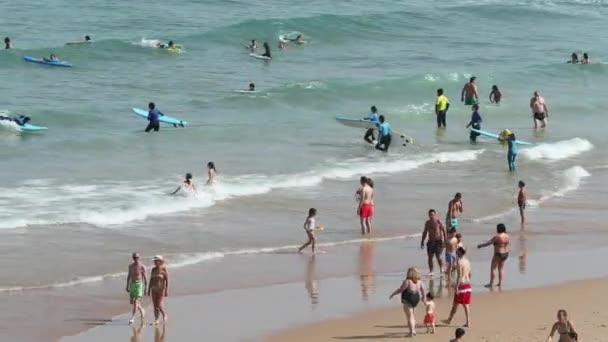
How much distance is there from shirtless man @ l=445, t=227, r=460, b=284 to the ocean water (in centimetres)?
245

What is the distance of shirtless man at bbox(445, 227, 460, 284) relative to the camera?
17859 mm

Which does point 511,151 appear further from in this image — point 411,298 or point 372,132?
point 411,298

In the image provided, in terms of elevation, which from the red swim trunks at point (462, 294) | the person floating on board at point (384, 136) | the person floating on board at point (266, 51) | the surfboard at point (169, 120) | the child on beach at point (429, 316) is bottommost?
the child on beach at point (429, 316)

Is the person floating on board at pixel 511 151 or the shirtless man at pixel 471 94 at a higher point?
the shirtless man at pixel 471 94

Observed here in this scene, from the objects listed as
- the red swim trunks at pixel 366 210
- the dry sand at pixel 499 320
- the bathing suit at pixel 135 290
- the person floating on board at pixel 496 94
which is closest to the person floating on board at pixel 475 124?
the person floating on board at pixel 496 94

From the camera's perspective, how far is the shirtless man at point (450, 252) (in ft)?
58.6

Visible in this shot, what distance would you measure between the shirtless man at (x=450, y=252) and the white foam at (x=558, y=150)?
38.8ft

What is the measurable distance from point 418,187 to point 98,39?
78.1 ft

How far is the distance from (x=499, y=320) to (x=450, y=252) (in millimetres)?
2102

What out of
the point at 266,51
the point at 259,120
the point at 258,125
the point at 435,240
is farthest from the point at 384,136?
the point at 266,51

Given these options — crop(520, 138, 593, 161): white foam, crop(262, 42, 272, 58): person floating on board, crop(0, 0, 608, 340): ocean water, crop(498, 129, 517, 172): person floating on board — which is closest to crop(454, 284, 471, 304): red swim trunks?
crop(0, 0, 608, 340): ocean water

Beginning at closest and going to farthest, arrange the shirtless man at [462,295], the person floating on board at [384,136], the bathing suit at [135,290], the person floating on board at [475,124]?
the shirtless man at [462,295], the bathing suit at [135,290], the person floating on board at [384,136], the person floating on board at [475,124]

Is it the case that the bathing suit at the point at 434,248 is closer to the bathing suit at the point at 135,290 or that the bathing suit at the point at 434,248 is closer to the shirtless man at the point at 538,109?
the bathing suit at the point at 135,290

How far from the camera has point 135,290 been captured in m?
15.7
